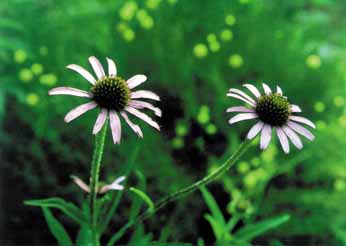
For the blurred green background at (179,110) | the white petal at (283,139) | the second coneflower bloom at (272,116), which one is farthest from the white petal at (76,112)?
the blurred green background at (179,110)

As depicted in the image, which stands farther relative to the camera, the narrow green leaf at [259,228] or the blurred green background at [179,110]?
the blurred green background at [179,110]

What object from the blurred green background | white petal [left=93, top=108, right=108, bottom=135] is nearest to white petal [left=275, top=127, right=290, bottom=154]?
white petal [left=93, top=108, right=108, bottom=135]

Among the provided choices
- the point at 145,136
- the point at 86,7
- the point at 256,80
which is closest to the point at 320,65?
the point at 256,80

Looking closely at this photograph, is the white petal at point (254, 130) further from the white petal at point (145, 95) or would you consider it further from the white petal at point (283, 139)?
the white petal at point (145, 95)

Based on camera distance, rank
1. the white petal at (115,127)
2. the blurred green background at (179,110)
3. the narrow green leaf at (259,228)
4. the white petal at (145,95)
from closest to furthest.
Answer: the white petal at (115,127) < the white petal at (145,95) < the narrow green leaf at (259,228) < the blurred green background at (179,110)

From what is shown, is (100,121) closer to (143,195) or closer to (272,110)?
(143,195)

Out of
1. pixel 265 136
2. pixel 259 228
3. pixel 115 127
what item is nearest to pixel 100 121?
pixel 115 127
